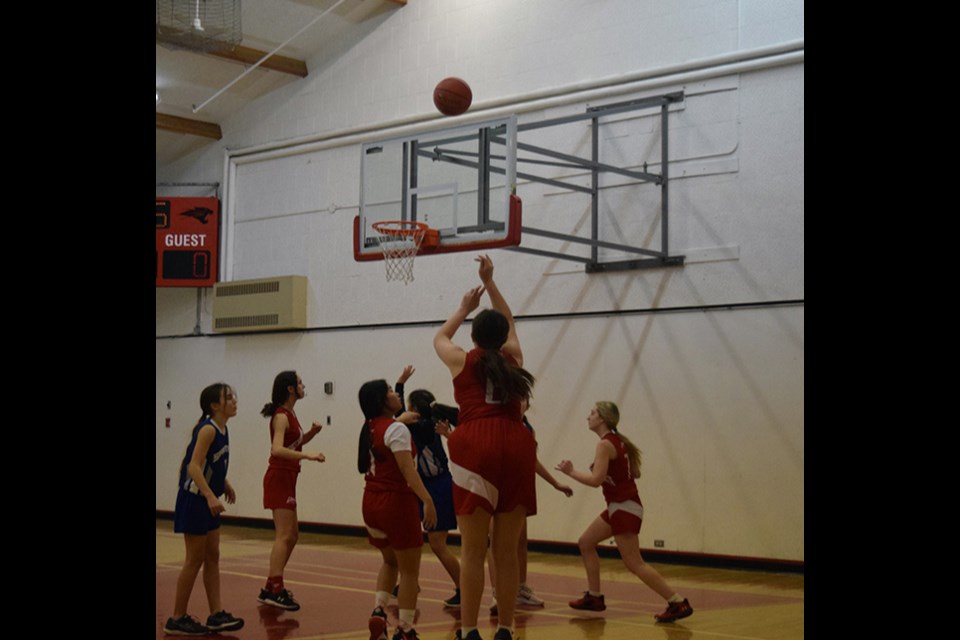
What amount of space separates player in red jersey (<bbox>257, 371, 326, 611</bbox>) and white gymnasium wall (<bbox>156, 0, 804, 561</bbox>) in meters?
4.62

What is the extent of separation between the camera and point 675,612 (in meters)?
7.04

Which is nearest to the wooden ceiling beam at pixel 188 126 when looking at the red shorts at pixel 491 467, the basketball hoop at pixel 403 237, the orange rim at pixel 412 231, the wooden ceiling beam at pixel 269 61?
the wooden ceiling beam at pixel 269 61

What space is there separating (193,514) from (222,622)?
75cm

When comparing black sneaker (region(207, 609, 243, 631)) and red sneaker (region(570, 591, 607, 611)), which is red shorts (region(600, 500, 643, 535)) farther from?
black sneaker (region(207, 609, 243, 631))

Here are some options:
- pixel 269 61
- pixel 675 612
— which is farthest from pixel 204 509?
pixel 269 61

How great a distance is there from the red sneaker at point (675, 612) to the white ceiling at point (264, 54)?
9071 millimetres

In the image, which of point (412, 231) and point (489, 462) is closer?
point (489, 462)

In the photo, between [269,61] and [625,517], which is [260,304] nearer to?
[269,61]

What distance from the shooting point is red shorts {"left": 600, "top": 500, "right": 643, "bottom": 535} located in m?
7.21

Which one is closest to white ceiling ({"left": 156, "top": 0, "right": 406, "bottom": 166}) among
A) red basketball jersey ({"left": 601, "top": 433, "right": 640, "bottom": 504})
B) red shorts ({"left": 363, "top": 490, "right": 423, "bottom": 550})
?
red basketball jersey ({"left": 601, "top": 433, "right": 640, "bottom": 504})

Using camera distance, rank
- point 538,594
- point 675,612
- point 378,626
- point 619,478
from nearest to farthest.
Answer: point 378,626
point 675,612
point 619,478
point 538,594

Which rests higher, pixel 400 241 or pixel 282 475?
pixel 400 241
